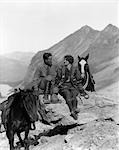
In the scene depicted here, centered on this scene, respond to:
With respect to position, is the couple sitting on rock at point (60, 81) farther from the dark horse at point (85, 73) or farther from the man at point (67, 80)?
the dark horse at point (85, 73)

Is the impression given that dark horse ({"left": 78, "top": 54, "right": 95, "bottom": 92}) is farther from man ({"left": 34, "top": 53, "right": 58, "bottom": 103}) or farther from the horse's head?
man ({"left": 34, "top": 53, "right": 58, "bottom": 103})

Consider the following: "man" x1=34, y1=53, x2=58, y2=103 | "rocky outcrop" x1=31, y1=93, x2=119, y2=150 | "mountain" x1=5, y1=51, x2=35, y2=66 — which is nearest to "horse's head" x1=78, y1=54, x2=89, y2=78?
"man" x1=34, y1=53, x2=58, y2=103

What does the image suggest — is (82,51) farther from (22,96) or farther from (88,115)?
(22,96)

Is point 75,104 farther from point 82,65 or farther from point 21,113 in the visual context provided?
point 21,113

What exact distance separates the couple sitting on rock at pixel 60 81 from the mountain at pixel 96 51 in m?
15.3

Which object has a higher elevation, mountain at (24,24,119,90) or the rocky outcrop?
mountain at (24,24,119,90)

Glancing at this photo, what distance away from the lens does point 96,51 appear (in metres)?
34.4

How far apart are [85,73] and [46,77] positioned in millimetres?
1398

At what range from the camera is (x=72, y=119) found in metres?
12.4

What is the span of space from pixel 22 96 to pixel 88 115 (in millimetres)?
3302

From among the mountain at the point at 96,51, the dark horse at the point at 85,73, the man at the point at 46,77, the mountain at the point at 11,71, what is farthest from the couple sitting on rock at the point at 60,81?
the mountain at the point at 11,71

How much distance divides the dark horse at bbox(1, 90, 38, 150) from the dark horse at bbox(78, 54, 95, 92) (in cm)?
244

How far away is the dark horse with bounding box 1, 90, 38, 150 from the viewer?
32.4 ft

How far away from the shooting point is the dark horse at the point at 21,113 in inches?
388
